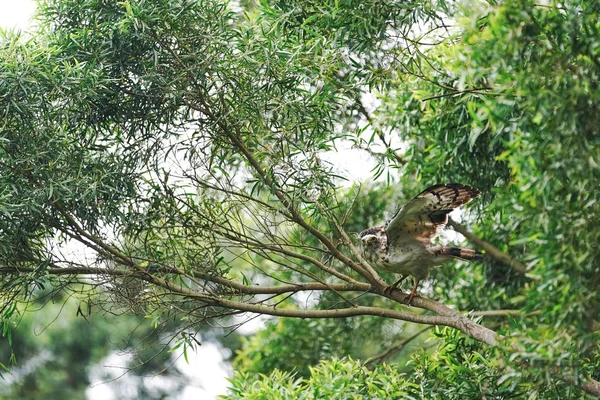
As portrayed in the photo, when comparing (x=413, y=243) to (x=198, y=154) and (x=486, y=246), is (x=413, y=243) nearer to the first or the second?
(x=198, y=154)

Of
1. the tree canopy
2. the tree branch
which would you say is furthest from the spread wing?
the tree branch

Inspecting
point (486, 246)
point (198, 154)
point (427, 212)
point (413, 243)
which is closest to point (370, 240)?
point (413, 243)

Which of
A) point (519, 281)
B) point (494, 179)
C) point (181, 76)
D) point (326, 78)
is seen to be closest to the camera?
point (181, 76)

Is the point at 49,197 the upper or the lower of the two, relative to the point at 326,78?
lower

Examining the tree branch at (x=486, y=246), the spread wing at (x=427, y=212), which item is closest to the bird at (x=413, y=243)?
the spread wing at (x=427, y=212)

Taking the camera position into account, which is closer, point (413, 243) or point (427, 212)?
point (427, 212)

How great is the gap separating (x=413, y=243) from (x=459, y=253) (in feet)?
0.73

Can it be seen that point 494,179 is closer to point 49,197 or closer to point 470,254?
point 470,254

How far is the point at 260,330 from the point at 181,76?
142 inches

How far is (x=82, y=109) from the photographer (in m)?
3.61

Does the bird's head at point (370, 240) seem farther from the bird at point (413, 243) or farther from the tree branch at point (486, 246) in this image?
the tree branch at point (486, 246)

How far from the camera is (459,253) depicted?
12.3ft

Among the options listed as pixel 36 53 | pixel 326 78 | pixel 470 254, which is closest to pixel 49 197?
pixel 36 53

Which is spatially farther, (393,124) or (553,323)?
(393,124)
